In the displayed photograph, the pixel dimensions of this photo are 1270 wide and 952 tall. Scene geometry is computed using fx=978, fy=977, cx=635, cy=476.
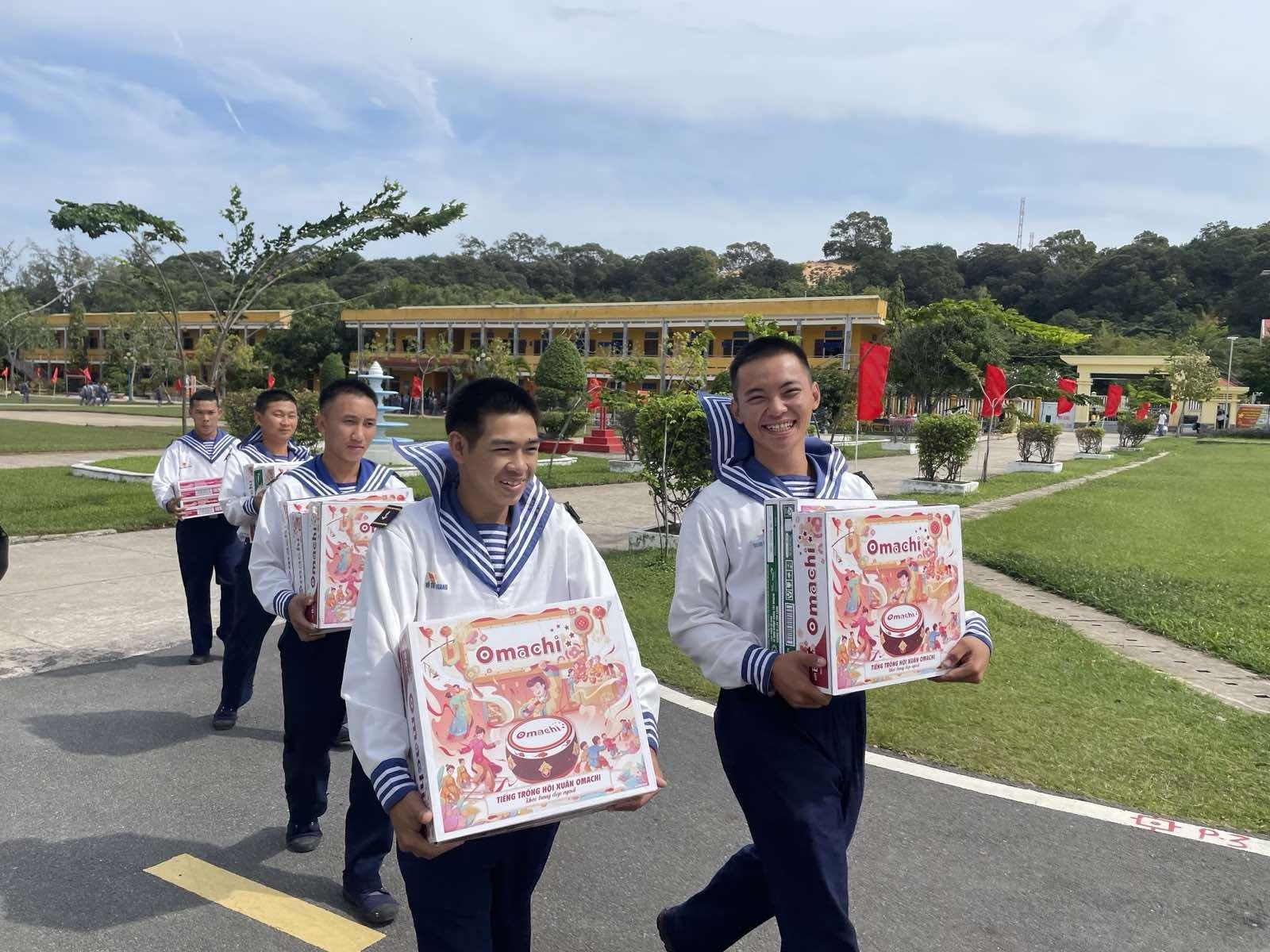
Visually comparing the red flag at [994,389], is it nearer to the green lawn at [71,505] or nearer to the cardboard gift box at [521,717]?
the green lawn at [71,505]

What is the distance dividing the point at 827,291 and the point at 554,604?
79.7 meters

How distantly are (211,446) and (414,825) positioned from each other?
4.85 m

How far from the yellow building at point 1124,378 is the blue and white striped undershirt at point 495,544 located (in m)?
72.6

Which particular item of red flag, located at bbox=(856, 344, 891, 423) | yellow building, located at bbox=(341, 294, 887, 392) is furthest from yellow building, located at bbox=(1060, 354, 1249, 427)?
red flag, located at bbox=(856, 344, 891, 423)

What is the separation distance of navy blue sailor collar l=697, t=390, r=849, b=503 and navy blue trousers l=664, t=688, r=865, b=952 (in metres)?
0.50

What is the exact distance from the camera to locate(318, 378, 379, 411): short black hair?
3741 millimetres

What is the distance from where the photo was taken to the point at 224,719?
4824mm

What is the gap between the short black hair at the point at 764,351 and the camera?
7.93ft

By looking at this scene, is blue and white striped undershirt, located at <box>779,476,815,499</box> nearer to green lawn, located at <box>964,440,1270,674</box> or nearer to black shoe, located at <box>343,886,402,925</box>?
black shoe, located at <box>343,886,402,925</box>

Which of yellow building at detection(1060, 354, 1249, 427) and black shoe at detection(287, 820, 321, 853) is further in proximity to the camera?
yellow building at detection(1060, 354, 1249, 427)

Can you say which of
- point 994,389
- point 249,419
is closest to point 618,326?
point 994,389

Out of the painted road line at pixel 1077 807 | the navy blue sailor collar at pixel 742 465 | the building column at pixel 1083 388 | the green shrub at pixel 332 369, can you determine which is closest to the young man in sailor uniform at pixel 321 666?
the navy blue sailor collar at pixel 742 465

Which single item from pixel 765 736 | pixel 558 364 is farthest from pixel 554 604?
pixel 558 364

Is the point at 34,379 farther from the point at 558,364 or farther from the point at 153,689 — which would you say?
the point at 153,689
